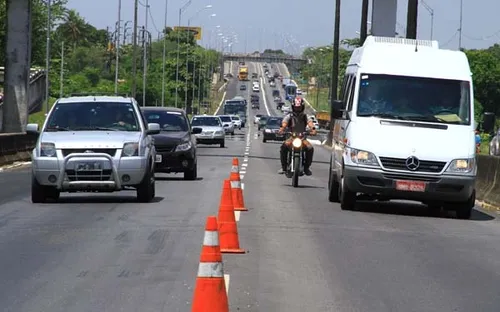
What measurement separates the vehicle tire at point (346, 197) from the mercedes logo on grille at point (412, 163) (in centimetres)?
105

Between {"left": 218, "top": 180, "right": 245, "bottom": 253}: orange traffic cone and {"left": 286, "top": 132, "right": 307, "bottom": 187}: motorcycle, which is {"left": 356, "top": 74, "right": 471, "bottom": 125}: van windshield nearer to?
{"left": 286, "top": 132, "right": 307, "bottom": 187}: motorcycle

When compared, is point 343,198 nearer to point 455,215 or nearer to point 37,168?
point 455,215

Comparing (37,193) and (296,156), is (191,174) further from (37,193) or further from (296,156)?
(37,193)

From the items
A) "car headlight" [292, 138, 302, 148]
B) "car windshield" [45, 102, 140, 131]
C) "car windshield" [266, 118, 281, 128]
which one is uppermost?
"car windshield" [45, 102, 140, 131]

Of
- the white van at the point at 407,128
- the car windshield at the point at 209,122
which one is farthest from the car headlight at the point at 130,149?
the car windshield at the point at 209,122

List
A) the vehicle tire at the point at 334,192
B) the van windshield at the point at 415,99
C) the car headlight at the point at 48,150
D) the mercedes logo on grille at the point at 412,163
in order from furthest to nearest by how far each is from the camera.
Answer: the vehicle tire at the point at 334,192 < the van windshield at the point at 415,99 < the mercedes logo on grille at the point at 412,163 < the car headlight at the point at 48,150

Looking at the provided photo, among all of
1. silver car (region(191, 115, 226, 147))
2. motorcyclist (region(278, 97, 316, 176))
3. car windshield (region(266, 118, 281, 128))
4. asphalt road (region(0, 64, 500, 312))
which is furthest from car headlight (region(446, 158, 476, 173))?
car windshield (region(266, 118, 281, 128))

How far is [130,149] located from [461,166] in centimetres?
519

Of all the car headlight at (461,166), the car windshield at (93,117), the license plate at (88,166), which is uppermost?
the car windshield at (93,117)

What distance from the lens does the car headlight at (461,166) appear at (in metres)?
18.2

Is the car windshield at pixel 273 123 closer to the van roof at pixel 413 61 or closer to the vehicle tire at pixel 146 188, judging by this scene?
the van roof at pixel 413 61

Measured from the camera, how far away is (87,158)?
17734 mm

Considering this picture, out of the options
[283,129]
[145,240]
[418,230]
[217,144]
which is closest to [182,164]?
[283,129]

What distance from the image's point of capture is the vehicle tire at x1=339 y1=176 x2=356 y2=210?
61.1 feet
